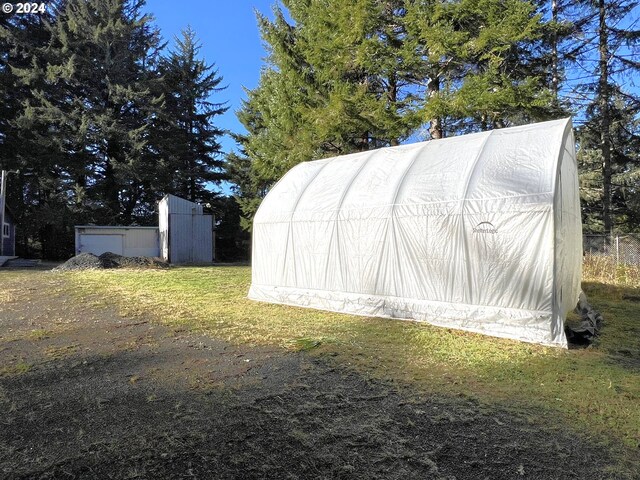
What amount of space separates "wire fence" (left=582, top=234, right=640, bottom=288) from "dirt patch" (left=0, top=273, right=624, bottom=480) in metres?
9.38

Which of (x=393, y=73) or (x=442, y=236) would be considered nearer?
(x=442, y=236)

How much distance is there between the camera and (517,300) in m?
5.73

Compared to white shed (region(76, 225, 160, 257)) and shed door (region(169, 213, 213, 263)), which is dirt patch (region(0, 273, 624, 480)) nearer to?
shed door (region(169, 213, 213, 263))

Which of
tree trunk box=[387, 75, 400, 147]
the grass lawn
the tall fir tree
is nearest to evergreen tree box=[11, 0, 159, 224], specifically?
the tall fir tree

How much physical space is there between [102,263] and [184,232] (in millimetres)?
5305

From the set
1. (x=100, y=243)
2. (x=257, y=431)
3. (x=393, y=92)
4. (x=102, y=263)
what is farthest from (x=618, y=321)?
(x=100, y=243)

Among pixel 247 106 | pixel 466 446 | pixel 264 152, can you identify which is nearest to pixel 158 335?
pixel 466 446

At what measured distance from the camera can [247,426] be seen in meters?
3.08

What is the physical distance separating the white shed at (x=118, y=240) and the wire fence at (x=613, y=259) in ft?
65.4

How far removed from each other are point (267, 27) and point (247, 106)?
581cm

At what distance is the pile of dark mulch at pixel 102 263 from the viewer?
1667cm

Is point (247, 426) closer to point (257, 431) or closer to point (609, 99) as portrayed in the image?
point (257, 431)

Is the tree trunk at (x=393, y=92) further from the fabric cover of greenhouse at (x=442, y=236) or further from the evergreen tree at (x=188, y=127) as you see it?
the evergreen tree at (x=188, y=127)

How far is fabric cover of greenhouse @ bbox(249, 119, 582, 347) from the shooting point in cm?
567
